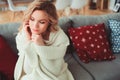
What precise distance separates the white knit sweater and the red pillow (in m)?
0.08

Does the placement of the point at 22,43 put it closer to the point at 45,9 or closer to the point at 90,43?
the point at 45,9

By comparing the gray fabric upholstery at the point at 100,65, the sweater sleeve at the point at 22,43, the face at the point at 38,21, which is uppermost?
the face at the point at 38,21

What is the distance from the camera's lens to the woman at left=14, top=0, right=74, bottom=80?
159cm

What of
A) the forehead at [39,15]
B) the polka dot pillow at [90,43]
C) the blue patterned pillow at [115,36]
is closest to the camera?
the forehead at [39,15]

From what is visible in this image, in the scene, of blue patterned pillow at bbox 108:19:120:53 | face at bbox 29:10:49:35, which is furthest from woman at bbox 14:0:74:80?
blue patterned pillow at bbox 108:19:120:53

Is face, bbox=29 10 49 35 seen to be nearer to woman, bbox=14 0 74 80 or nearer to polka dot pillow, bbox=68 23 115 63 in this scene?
woman, bbox=14 0 74 80

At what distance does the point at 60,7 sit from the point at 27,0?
140 cm

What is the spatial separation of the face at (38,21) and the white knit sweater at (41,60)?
106 millimetres

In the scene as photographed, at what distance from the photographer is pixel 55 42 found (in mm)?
1704

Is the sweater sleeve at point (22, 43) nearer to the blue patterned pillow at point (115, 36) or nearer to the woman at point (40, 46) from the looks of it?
the woman at point (40, 46)

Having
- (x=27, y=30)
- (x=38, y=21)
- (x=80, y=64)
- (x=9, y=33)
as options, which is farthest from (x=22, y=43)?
(x=80, y=64)

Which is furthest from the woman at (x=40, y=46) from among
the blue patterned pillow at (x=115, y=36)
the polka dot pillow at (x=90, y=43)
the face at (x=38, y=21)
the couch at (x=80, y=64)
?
the blue patterned pillow at (x=115, y=36)

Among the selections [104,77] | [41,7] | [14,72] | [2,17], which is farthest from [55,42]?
[2,17]

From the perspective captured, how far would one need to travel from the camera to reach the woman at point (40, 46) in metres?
1.59
